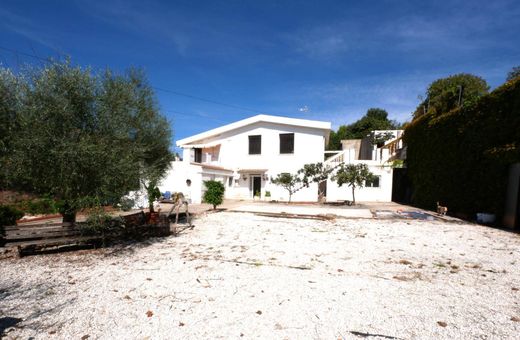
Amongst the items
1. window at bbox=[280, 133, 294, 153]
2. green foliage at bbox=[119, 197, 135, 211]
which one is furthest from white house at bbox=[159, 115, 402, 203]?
green foliage at bbox=[119, 197, 135, 211]

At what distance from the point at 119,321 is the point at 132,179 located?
4.11m

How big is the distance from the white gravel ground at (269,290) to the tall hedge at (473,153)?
4422 millimetres

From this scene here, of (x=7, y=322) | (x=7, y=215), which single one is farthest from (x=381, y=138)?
(x=7, y=322)

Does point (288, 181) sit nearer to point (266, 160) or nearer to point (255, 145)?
point (266, 160)

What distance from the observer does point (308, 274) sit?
508cm

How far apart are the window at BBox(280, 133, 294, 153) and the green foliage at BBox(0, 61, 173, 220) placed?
50.5 ft

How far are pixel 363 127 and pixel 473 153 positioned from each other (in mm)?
33450

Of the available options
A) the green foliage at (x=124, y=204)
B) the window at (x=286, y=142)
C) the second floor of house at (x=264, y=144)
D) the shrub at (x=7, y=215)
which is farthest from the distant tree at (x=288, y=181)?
the shrub at (x=7, y=215)

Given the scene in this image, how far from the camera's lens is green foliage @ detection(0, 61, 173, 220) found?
18.4 ft

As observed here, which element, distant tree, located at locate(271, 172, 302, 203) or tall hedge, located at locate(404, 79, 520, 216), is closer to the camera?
tall hedge, located at locate(404, 79, 520, 216)

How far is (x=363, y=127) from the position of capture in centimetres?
4381

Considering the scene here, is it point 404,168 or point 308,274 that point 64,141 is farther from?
point 404,168

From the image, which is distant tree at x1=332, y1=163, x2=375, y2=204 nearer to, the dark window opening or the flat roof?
the flat roof

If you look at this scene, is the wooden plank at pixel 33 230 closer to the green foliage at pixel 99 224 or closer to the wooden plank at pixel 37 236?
the wooden plank at pixel 37 236
